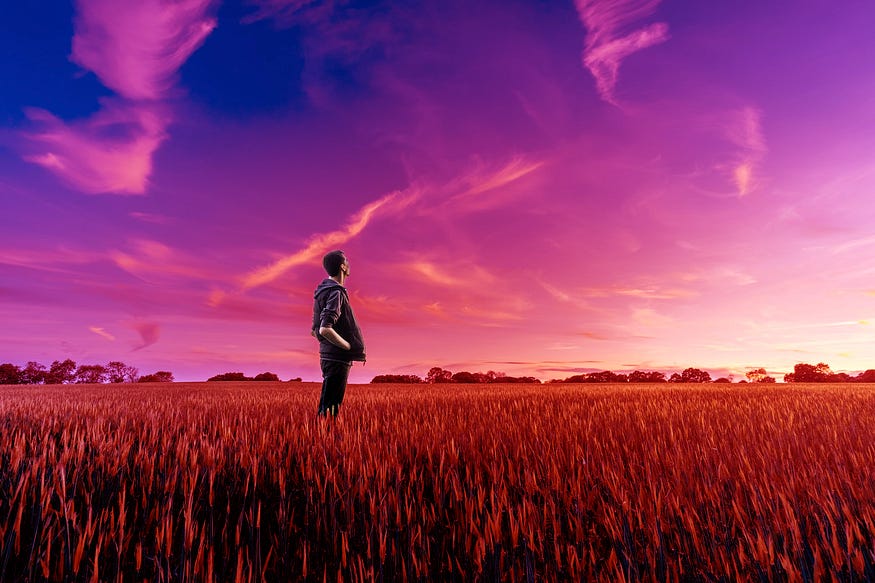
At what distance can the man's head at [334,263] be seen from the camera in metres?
5.56

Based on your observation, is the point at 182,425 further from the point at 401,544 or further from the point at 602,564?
the point at 602,564

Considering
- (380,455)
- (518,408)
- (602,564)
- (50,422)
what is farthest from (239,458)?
(518,408)

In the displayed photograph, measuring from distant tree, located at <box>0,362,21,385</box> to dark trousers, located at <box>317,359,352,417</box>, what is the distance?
184 ft

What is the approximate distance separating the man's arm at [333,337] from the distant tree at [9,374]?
56575 millimetres

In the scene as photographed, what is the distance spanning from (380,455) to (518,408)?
4428 mm

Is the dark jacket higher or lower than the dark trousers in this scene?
higher

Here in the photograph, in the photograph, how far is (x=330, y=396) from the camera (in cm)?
556

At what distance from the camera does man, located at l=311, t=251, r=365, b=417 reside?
529 centimetres

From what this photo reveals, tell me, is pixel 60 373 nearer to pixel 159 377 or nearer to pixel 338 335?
pixel 159 377

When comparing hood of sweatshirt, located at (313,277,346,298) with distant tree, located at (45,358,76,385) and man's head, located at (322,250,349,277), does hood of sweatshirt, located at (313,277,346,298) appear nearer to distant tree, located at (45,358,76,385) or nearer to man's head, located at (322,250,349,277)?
man's head, located at (322,250,349,277)

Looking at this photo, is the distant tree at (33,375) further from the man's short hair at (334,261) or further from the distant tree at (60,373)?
the man's short hair at (334,261)

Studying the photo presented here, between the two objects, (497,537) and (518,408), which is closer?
(497,537)

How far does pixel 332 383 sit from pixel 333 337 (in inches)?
31.4

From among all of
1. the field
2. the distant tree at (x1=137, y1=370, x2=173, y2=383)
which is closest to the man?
the field
